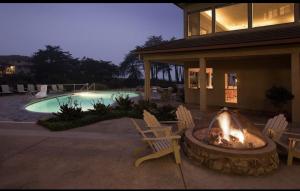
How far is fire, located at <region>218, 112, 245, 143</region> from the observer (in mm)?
5717

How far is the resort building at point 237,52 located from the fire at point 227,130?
187 inches

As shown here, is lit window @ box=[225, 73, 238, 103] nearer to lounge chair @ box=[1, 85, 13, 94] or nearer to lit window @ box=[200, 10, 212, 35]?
lit window @ box=[200, 10, 212, 35]

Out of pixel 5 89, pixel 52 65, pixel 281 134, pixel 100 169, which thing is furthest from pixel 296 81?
pixel 52 65

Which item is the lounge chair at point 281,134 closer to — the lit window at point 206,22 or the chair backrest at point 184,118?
the chair backrest at point 184,118

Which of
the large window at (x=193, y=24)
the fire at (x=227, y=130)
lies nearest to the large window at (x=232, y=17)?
the large window at (x=193, y=24)

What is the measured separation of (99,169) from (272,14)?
11.6 m

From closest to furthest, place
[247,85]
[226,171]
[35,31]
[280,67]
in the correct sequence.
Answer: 1. [226,171]
2. [280,67]
3. [247,85]
4. [35,31]

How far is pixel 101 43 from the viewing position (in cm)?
16100

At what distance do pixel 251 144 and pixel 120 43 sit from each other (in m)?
167

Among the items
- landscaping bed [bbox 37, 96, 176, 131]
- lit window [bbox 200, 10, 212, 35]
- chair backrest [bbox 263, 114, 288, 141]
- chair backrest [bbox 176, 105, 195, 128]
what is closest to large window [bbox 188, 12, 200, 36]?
lit window [bbox 200, 10, 212, 35]

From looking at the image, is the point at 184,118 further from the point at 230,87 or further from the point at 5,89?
the point at 5,89

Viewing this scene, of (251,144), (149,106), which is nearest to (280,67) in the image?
(149,106)

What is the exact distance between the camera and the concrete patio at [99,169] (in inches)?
172

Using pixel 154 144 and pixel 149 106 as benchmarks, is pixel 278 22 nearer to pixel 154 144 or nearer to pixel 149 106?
pixel 149 106
